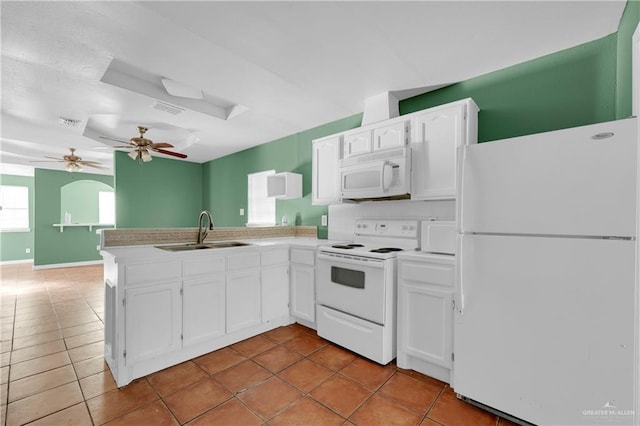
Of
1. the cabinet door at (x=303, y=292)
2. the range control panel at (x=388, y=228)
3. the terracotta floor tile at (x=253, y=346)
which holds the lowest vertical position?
the terracotta floor tile at (x=253, y=346)

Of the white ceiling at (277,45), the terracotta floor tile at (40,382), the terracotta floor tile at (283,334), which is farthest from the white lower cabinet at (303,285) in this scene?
the terracotta floor tile at (40,382)

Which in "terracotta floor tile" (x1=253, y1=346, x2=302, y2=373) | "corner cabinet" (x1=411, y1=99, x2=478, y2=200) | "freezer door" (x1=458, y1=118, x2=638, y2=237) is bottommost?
"terracotta floor tile" (x1=253, y1=346, x2=302, y2=373)

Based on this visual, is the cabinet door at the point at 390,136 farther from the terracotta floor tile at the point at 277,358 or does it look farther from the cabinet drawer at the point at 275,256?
the terracotta floor tile at the point at 277,358

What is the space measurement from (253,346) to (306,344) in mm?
488

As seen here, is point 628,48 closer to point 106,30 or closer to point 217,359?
point 106,30

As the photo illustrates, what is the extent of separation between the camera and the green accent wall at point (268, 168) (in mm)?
3912

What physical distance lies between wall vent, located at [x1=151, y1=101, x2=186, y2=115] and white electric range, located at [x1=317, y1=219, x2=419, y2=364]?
8.23 feet

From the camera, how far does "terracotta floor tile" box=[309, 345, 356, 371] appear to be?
2244 millimetres

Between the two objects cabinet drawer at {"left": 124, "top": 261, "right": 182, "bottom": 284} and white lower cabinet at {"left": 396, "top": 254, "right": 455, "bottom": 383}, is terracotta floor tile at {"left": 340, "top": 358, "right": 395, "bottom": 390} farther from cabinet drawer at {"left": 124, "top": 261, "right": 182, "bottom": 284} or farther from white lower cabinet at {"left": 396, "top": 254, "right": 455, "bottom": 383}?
cabinet drawer at {"left": 124, "top": 261, "right": 182, "bottom": 284}

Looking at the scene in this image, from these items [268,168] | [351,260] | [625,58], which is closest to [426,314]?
[351,260]

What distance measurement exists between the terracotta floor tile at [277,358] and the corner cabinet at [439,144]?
5.79 feet

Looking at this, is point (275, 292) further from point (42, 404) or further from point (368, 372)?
point (42, 404)

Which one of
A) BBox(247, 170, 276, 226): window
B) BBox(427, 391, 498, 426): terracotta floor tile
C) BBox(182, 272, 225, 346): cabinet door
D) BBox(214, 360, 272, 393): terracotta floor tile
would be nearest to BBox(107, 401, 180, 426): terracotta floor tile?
BBox(214, 360, 272, 393): terracotta floor tile

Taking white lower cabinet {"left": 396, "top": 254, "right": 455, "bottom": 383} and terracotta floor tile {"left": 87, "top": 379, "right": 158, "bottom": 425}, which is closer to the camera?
terracotta floor tile {"left": 87, "top": 379, "right": 158, "bottom": 425}
